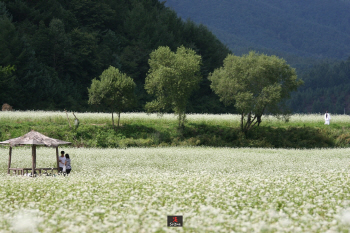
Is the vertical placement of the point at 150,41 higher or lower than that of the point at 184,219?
higher

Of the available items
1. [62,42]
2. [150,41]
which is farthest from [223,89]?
[150,41]

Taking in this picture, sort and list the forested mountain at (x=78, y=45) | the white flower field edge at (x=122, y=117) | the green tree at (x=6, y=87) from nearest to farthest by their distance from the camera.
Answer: the white flower field edge at (x=122, y=117)
the green tree at (x=6, y=87)
the forested mountain at (x=78, y=45)

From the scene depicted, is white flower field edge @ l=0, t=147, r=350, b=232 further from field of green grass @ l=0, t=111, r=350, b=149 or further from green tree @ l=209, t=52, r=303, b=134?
green tree @ l=209, t=52, r=303, b=134

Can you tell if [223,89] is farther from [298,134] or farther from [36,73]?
[36,73]

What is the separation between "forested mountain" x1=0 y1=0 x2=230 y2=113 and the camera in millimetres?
68438

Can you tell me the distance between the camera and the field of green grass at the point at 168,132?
40.3 metres

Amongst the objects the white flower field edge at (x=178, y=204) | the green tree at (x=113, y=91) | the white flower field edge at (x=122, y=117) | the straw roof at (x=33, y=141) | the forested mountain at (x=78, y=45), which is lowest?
the white flower field edge at (x=178, y=204)

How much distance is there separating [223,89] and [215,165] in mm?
21783

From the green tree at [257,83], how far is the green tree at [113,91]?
1016cm

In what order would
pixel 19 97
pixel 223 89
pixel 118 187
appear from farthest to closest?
pixel 19 97, pixel 223 89, pixel 118 187

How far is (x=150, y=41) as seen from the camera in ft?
296

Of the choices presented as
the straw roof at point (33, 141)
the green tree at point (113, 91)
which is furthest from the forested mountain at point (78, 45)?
the straw roof at point (33, 141)

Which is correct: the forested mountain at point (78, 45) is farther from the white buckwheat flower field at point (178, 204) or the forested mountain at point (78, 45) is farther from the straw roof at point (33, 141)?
the white buckwheat flower field at point (178, 204)

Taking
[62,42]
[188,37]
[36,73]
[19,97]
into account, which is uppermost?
[188,37]
